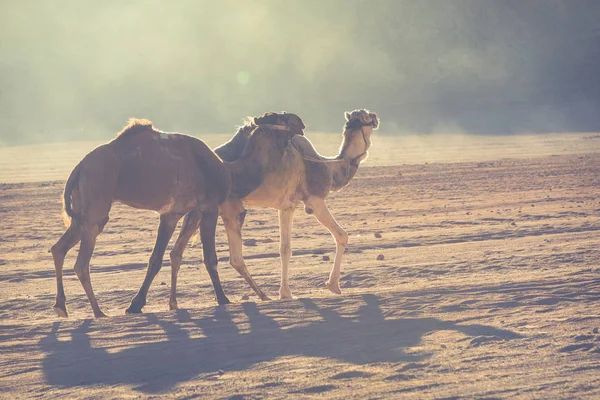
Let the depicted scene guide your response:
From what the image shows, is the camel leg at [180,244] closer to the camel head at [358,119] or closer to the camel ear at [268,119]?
the camel ear at [268,119]

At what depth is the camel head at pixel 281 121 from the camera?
419 inches

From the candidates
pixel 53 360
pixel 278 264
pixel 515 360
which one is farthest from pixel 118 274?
pixel 515 360

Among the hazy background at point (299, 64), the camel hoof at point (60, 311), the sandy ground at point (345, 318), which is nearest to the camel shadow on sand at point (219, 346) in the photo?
the sandy ground at point (345, 318)

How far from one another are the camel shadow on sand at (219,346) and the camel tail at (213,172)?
1.45 m

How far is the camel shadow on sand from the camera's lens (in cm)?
744

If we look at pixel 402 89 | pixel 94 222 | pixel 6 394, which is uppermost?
pixel 402 89

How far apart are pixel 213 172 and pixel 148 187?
81cm

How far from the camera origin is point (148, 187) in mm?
9484

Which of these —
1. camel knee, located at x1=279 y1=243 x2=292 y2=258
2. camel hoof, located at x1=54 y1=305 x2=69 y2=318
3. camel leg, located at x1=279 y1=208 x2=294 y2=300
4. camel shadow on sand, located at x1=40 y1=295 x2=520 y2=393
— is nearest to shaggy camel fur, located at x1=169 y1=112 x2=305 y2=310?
camel leg, located at x1=279 y1=208 x2=294 y2=300

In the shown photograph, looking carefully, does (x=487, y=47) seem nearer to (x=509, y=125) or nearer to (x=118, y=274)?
(x=509, y=125)

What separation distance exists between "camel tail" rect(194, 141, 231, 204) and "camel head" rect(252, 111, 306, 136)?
82 cm

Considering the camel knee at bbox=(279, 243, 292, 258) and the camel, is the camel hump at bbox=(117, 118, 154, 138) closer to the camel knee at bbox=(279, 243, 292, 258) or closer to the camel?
the camel

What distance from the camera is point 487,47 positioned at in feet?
283

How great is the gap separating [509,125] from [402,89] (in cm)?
1689
